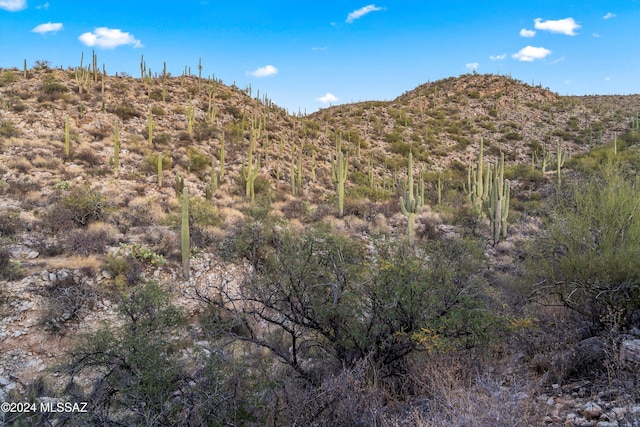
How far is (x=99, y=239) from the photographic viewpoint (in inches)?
389

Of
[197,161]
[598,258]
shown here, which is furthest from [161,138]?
[598,258]

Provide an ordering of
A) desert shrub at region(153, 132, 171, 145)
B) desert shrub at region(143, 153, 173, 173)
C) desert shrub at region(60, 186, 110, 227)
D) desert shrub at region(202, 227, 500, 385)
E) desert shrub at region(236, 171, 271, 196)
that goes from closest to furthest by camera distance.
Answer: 1. desert shrub at region(202, 227, 500, 385)
2. desert shrub at region(60, 186, 110, 227)
3. desert shrub at region(143, 153, 173, 173)
4. desert shrub at region(236, 171, 271, 196)
5. desert shrub at region(153, 132, 171, 145)

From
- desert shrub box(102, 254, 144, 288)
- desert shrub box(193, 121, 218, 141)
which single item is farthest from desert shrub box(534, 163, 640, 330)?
desert shrub box(193, 121, 218, 141)

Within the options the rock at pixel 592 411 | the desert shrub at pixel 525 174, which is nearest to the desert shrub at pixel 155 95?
the desert shrub at pixel 525 174

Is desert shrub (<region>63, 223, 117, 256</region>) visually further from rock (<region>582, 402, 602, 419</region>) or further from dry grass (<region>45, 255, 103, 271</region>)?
rock (<region>582, 402, 602, 419</region>)

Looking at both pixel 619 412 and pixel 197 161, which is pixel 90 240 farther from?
pixel 619 412

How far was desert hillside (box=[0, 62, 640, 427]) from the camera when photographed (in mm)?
3820

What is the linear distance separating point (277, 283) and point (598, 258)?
4.90m

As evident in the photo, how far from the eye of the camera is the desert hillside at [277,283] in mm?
3820

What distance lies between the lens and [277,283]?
16.3ft

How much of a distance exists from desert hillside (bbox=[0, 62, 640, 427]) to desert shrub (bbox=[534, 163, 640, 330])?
0.04m

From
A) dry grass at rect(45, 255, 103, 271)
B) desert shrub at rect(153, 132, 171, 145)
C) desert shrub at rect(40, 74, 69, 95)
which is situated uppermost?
desert shrub at rect(40, 74, 69, 95)

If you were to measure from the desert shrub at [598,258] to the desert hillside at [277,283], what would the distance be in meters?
0.04

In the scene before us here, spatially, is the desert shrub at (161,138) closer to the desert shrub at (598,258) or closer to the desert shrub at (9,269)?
the desert shrub at (9,269)
